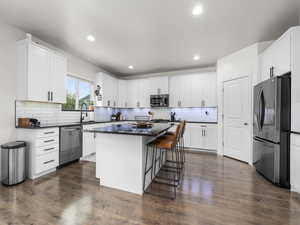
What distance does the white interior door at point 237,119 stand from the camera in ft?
11.6

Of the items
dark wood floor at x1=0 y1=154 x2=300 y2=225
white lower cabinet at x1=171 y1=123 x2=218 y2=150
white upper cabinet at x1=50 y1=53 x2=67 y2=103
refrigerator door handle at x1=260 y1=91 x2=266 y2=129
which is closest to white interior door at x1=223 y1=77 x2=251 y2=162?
white lower cabinet at x1=171 y1=123 x2=218 y2=150

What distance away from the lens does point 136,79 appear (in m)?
5.95

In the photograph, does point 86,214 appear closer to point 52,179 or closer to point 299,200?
point 52,179

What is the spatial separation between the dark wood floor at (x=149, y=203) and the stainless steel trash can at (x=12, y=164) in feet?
0.49

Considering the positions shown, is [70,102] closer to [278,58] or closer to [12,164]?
[12,164]

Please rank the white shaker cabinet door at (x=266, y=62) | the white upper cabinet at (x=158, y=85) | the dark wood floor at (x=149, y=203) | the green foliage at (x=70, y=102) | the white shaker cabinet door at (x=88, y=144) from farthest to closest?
the white upper cabinet at (x=158, y=85) < the green foliage at (x=70, y=102) < the white shaker cabinet door at (x=88, y=144) < the white shaker cabinet door at (x=266, y=62) < the dark wood floor at (x=149, y=203)

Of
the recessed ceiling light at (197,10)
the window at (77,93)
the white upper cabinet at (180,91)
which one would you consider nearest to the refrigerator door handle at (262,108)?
the recessed ceiling light at (197,10)

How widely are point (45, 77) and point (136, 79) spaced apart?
3.41m

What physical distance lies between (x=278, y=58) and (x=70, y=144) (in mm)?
4581

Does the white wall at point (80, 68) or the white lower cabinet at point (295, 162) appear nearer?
the white lower cabinet at point (295, 162)

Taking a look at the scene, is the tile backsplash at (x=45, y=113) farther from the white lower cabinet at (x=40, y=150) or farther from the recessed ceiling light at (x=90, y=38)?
the recessed ceiling light at (x=90, y=38)

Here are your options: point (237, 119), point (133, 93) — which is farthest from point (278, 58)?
point (133, 93)

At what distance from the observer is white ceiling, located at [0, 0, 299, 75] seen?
2164 mm

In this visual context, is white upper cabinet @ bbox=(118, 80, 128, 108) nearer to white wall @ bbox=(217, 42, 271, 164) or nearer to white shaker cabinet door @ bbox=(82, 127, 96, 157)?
white shaker cabinet door @ bbox=(82, 127, 96, 157)
